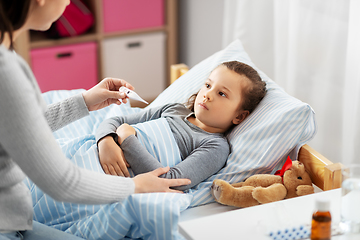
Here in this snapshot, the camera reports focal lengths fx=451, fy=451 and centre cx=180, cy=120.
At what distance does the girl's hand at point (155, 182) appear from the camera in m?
1.11

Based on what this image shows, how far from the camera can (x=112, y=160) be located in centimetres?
127

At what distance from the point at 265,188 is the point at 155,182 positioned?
302 mm

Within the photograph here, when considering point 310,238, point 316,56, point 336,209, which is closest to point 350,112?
point 316,56

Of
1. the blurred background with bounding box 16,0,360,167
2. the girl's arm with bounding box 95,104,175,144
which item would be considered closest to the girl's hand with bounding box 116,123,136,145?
the girl's arm with bounding box 95,104,175,144

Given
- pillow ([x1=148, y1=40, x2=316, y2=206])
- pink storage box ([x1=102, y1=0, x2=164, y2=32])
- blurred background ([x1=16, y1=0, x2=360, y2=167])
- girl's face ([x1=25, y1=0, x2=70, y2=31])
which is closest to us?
girl's face ([x1=25, y1=0, x2=70, y2=31])

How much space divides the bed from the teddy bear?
46 millimetres

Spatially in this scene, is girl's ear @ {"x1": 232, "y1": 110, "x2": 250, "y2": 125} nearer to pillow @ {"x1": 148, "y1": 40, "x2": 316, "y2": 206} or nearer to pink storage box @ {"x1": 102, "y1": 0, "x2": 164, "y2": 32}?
pillow @ {"x1": 148, "y1": 40, "x2": 316, "y2": 206}

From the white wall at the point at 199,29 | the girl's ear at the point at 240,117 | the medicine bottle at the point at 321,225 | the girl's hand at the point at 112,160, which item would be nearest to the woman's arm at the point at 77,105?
the girl's hand at the point at 112,160

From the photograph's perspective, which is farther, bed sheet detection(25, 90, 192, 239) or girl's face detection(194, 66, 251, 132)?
girl's face detection(194, 66, 251, 132)

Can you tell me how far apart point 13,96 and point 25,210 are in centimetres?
32

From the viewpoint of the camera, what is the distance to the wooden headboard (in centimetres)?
118

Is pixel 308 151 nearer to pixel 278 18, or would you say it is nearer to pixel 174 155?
pixel 174 155

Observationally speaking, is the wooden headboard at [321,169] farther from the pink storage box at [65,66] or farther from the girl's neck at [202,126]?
the pink storage box at [65,66]

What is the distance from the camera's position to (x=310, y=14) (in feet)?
6.03
